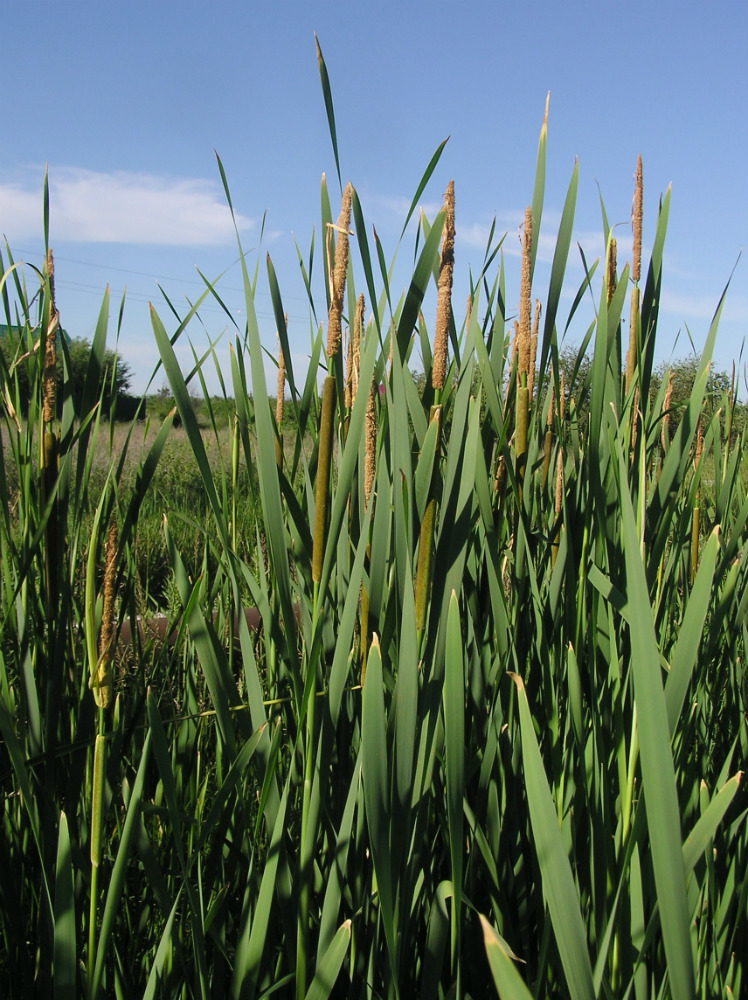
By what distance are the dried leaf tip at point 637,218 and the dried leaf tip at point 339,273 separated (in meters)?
0.36

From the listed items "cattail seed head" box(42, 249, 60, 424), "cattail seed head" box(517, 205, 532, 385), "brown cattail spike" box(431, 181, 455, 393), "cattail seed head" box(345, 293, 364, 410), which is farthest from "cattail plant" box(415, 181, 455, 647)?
"cattail seed head" box(42, 249, 60, 424)

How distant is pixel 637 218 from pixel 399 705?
0.56 meters

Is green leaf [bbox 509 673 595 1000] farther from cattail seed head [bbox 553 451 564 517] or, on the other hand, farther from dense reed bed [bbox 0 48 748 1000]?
cattail seed head [bbox 553 451 564 517]

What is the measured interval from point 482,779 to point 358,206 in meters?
0.49

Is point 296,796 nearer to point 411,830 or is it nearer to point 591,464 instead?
point 411,830

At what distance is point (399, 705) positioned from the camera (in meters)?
0.50

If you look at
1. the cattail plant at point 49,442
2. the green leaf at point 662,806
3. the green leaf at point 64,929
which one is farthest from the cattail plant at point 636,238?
the green leaf at point 64,929

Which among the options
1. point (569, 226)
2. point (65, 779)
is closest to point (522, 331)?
point (569, 226)

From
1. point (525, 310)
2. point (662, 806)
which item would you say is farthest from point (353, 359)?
point (662, 806)

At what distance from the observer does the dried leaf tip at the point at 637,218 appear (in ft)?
2.53

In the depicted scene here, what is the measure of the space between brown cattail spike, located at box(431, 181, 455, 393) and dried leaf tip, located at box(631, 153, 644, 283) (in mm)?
298

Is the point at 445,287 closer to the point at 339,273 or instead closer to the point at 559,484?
the point at 339,273

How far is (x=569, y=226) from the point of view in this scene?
638 millimetres

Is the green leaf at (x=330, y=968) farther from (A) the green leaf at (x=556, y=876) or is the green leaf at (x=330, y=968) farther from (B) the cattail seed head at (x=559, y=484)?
(B) the cattail seed head at (x=559, y=484)
